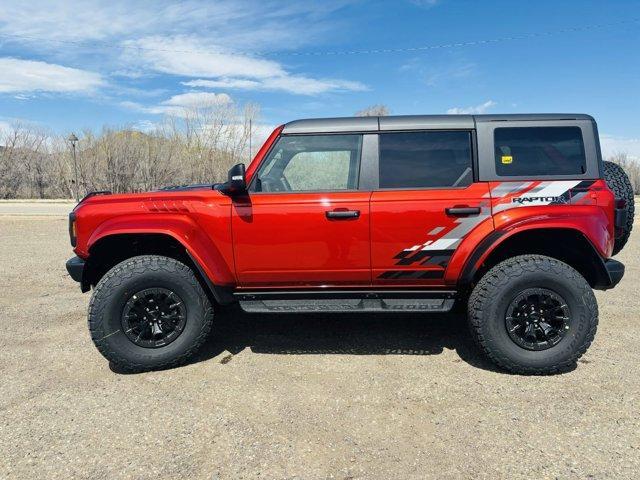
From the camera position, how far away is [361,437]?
8.46ft

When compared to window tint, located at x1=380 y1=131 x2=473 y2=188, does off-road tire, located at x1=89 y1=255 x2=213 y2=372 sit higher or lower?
lower

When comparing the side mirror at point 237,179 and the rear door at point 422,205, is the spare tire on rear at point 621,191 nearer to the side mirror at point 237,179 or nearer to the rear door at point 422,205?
the rear door at point 422,205

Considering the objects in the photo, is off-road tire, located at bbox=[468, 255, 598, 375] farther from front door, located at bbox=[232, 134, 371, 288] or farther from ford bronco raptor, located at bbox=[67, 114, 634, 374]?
front door, located at bbox=[232, 134, 371, 288]

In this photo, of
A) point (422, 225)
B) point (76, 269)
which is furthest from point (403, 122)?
point (76, 269)

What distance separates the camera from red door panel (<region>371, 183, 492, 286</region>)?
3293mm

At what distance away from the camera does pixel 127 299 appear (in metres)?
3.40

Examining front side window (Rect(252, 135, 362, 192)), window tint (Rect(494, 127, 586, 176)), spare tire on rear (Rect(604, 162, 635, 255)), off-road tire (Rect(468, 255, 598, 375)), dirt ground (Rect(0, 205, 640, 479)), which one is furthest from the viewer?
spare tire on rear (Rect(604, 162, 635, 255))

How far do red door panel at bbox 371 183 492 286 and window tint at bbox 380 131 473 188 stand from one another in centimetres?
10

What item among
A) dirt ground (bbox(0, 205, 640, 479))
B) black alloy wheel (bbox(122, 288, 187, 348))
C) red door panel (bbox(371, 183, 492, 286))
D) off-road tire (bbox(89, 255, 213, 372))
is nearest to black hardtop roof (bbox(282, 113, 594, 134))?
red door panel (bbox(371, 183, 492, 286))

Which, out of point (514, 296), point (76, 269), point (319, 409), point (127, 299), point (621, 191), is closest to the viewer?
point (319, 409)

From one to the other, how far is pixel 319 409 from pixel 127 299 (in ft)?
5.49

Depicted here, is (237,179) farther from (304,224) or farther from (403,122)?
(403,122)

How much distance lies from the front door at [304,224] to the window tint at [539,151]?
1.08 m

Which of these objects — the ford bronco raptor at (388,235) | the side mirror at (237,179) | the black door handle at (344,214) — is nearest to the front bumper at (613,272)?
the ford bronco raptor at (388,235)
